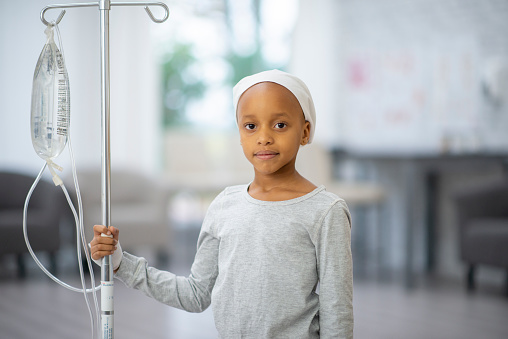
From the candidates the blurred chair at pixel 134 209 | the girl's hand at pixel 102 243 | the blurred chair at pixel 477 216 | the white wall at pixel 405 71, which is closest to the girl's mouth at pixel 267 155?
the girl's hand at pixel 102 243

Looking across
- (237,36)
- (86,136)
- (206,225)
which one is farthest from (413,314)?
(237,36)

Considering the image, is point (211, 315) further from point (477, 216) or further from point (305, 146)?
point (305, 146)

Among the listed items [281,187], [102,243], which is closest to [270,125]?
[281,187]

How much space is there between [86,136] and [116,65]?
664 millimetres

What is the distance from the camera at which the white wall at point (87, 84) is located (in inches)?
205

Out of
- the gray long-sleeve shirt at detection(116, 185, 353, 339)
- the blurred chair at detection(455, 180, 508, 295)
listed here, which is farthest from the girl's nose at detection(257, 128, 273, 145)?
the blurred chair at detection(455, 180, 508, 295)

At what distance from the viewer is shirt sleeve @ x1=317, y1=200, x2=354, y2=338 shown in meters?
1.26

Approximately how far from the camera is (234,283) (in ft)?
4.33

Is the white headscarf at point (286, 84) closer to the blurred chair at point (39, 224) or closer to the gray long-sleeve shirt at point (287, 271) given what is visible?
the gray long-sleeve shirt at point (287, 271)

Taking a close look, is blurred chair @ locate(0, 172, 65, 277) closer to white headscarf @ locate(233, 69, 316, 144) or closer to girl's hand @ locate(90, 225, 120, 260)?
girl's hand @ locate(90, 225, 120, 260)

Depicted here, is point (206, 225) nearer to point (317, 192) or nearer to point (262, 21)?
point (317, 192)

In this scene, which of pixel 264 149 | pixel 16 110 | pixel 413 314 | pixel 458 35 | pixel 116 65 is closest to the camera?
pixel 264 149

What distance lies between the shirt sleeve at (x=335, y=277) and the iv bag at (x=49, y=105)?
0.59m

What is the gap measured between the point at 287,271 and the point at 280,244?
0.05 m
